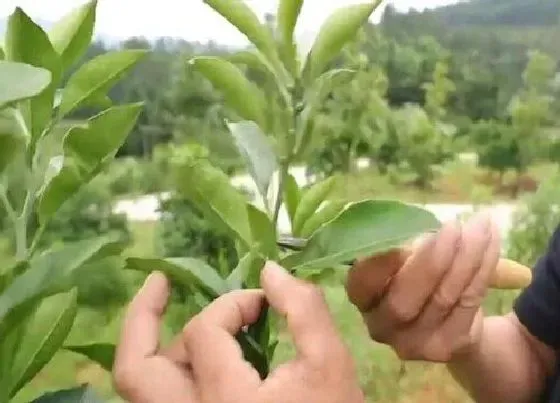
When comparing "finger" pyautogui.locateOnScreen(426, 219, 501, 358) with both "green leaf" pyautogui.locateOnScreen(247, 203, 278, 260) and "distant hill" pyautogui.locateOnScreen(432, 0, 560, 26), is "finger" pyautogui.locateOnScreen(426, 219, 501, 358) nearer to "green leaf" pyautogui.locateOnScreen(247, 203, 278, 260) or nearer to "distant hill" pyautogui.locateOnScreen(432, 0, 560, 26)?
"green leaf" pyautogui.locateOnScreen(247, 203, 278, 260)

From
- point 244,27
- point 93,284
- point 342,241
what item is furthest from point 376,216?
point 93,284

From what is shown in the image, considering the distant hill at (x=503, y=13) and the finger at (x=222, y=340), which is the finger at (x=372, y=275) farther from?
the distant hill at (x=503, y=13)

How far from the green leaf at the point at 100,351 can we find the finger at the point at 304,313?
0.13 meters

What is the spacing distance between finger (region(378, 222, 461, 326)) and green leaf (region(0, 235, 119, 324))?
7.1 inches

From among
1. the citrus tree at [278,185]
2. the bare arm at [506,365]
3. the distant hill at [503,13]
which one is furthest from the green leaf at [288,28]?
the distant hill at [503,13]

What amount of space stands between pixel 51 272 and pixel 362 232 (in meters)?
0.17

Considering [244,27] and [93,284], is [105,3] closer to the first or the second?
[93,284]

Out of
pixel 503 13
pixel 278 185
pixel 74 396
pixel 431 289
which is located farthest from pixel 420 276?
pixel 503 13

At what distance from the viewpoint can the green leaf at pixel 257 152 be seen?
1.65ft

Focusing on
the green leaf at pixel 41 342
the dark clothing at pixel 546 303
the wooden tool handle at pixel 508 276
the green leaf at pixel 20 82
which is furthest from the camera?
the dark clothing at pixel 546 303

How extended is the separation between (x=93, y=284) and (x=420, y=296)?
0.34 m

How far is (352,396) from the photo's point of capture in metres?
0.45

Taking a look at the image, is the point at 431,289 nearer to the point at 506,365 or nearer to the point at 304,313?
the point at 304,313

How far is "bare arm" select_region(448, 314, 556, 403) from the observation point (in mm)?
779
